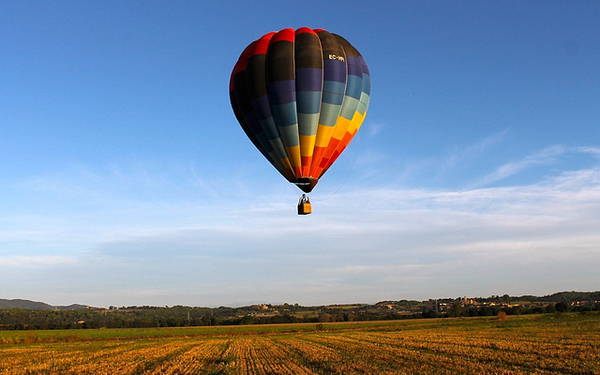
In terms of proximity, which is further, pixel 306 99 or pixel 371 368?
pixel 306 99

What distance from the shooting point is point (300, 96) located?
3148cm

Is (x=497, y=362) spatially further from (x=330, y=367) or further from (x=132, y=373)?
(x=132, y=373)

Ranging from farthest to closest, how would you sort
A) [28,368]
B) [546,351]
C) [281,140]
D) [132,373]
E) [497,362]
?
1. [281,140]
2. [28,368]
3. [546,351]
4. [132,373]
5. [497,362]

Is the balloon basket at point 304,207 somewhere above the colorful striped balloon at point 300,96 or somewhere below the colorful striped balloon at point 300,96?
below

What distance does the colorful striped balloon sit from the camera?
31516mm

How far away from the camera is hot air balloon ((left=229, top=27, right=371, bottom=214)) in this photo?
1241 inches

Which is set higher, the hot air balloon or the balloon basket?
the hot air balloon

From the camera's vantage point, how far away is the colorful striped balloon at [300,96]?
103ft

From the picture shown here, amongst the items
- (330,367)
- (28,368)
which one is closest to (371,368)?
(330,367)

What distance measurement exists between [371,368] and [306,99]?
1616 cm

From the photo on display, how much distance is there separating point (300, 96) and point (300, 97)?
0.20 feet

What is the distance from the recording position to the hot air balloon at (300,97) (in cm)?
3152

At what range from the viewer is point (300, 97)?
103 feet

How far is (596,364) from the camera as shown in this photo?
70.6 ft
